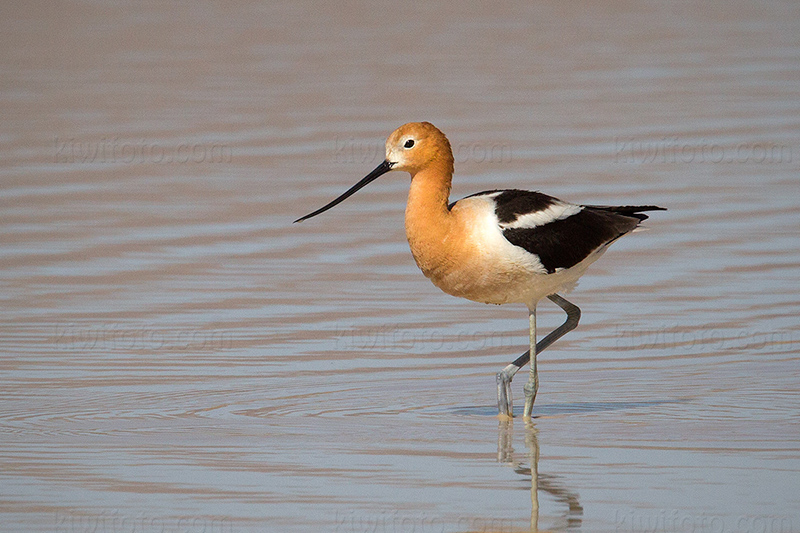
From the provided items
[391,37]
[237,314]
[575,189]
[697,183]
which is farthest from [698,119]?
[237,314]

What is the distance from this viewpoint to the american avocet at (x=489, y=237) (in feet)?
24.8

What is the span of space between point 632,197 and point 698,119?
4.32 metres

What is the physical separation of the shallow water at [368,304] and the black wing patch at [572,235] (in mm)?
779

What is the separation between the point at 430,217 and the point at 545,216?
0.62 meters

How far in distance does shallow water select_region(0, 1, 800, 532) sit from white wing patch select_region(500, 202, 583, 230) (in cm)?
97

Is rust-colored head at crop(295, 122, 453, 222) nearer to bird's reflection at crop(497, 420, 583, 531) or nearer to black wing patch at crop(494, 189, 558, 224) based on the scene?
black wing patch at crop(494, 189, 558, 224)

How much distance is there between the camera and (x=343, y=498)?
6297mm

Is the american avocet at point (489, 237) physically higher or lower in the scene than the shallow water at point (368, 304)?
higher

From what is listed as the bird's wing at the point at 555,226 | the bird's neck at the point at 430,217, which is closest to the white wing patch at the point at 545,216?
the bird's wing at the point at 555,226

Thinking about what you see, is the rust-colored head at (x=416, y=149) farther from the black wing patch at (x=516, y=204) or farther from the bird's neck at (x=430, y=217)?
the black wing patch at (x=516, y=204)

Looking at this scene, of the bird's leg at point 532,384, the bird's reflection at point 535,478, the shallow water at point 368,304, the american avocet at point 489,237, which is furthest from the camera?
the bird's leg at point 532,384

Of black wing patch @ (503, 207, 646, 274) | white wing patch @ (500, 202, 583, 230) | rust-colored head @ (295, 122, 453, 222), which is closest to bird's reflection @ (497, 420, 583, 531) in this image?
black wing patch @ (503, 207, 646, 274)

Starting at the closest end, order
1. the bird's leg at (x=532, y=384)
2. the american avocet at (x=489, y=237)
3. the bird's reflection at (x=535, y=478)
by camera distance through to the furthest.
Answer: the bird's reflection at (x=535, y=478)
the american avocet at (x=489, y=237)
the bird's leg at (x=532, y=384)

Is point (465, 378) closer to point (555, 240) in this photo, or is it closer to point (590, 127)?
point (555, 240)
